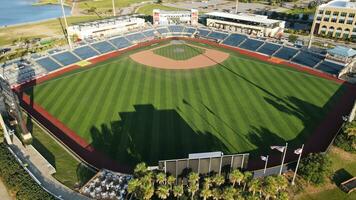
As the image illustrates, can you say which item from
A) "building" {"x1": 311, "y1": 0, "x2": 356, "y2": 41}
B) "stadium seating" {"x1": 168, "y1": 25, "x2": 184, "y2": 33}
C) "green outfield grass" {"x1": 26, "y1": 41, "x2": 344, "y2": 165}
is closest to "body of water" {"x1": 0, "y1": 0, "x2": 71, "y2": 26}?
"stadium seating" {"x1": 168, "y1": 25, "x2": 184, "y2": 33}

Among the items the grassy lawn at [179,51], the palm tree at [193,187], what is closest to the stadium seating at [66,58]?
the grassy lawn at [179,51]

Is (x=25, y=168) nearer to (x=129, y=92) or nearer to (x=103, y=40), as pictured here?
(x=129, y=92)

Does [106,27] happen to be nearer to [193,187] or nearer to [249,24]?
[249,24]

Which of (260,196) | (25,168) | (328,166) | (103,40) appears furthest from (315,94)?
(103,40)

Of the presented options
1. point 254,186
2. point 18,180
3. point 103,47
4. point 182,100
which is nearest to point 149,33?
point 103,47

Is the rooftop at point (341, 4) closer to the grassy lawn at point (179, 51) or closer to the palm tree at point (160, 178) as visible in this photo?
the grassy lawn at point (179, 51)
